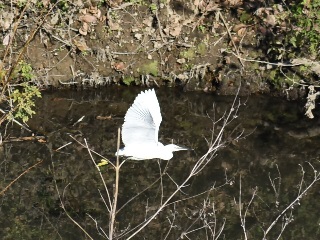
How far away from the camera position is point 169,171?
630 centimetres

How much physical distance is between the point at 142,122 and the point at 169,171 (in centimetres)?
177

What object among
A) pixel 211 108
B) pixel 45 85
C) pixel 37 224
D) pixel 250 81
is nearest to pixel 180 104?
pixel 211 108

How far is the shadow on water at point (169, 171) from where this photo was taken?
5531mm

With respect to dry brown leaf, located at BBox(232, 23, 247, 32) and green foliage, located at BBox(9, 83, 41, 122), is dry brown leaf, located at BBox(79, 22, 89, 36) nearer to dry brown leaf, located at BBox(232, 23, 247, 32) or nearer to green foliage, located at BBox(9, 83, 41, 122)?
dry brown leaf, located at BBox(232, 23, 247, 32)

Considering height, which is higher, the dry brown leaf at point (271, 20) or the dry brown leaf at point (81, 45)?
the dry brown leaf at point (271, 20)

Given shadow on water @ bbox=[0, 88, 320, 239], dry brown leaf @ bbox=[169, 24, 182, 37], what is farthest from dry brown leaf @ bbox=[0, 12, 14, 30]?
dry brown leaf @ bbox=[169, 24, 182, 37]

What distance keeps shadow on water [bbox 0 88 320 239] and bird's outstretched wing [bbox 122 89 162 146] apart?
0.59 m

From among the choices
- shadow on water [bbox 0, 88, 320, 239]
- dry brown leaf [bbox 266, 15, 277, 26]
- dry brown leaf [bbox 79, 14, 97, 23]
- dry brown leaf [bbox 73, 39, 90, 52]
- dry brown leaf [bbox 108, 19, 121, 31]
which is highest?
dry brown leaf [bbox 266, 15, 277, 26]

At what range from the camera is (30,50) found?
26.7 feet

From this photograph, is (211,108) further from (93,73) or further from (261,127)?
(93,73)

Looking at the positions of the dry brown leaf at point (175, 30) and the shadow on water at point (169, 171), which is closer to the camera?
the shadow on water at point (169, 171)

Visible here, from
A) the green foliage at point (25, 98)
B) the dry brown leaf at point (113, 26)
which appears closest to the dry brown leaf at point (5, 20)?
the dry brown leaf at point (113, 26)

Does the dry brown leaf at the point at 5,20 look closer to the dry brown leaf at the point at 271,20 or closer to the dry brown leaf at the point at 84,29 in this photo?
the dry brown leaf at the point at 84,29

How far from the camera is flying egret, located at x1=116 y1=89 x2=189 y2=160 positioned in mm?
4484
